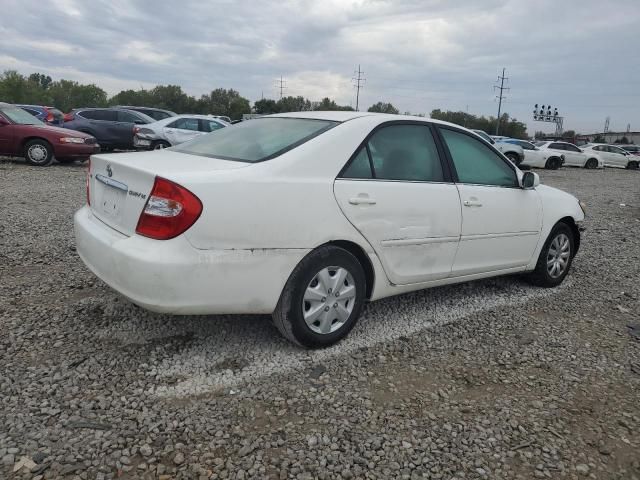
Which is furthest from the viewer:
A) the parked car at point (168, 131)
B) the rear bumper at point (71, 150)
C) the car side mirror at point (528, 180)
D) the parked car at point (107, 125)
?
the parked car at point (107, 125)

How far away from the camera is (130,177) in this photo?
3.00 m

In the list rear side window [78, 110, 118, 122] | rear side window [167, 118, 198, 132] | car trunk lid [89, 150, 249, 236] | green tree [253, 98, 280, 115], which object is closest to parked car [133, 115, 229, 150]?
rear side window [167, 118, 198, 132]

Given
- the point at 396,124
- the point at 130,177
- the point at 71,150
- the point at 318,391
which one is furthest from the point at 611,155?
the point at 130,177

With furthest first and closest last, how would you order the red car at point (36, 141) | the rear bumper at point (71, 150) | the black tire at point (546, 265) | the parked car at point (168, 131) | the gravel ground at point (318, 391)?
the parked car at point (168, 131) < the rear bumper at point (71, 150) < the red car at point (36, 141) < the black tire at point (546, 265) < the gravel ground at point (318, 391)

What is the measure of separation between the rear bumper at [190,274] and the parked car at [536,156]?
23.2 meters

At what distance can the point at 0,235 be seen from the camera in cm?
566

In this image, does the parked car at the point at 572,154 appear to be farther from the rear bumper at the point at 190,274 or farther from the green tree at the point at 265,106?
the green tree at the point at 265,106

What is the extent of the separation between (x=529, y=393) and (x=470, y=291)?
183 cm

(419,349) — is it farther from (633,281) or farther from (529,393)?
(633,281)

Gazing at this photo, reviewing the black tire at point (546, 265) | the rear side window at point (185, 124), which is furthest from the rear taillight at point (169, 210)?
the rear side window at point (185, 124)

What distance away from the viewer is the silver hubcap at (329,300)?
316cm

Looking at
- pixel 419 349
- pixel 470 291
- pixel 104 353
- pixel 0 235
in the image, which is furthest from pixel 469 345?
pixel 0 235

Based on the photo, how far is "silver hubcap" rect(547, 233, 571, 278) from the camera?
193 inches

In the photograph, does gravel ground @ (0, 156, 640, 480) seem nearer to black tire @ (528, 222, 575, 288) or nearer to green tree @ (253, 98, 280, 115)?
black tire @ (528, 222, 575, 288)
